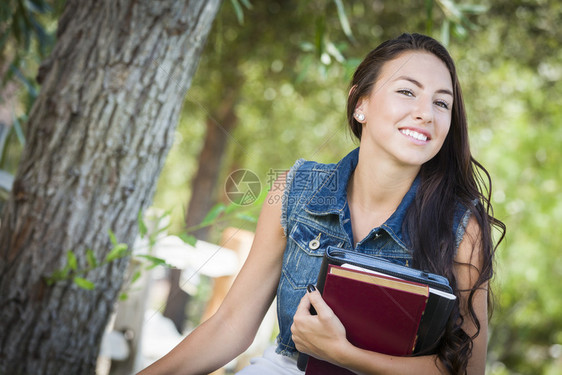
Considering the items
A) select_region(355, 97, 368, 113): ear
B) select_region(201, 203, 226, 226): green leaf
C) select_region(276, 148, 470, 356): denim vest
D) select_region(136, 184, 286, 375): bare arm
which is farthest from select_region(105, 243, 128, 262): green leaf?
select_region(355, 97, 368, 113): ear

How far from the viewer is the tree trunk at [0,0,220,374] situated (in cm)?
171

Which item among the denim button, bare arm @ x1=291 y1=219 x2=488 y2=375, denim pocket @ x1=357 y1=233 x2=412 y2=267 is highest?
denim pocket @ x1=357 y1=233 x2=412 y2=267

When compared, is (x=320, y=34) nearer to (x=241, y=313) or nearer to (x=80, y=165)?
(x=80, y=165)

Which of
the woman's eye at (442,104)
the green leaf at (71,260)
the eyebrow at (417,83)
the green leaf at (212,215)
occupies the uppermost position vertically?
the eyebrow at (417,83)

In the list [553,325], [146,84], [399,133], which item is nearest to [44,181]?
[146,84]

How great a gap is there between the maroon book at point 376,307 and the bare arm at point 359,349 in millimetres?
21

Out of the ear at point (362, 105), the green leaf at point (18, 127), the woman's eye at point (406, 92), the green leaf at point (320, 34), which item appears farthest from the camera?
the green leaf at point (18, 127)

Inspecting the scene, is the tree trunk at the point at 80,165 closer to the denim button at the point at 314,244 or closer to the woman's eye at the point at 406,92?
the denim button at the point at 314,244

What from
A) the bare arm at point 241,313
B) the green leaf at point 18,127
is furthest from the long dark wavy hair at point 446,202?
the green leaf at point 18,127

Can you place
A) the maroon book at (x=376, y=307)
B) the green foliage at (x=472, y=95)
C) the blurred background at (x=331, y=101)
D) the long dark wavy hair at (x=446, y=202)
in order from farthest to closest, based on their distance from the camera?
the green foliage at (x=472, y=95), the blurred background at (x=331, y=101), the long dark wavy hair at (x=446, y=202), the maroon book at (x=376, y=307)

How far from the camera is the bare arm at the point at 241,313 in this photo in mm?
1366

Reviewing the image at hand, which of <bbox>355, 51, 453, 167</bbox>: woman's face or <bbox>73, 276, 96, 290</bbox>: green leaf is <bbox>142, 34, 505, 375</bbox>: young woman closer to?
<bbox>355, 51, 453, 167</bbox>: woman's face

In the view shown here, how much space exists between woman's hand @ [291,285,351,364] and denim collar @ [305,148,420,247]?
0.28m

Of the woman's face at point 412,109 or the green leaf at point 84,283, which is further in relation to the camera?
the green leaf at point 84,283
